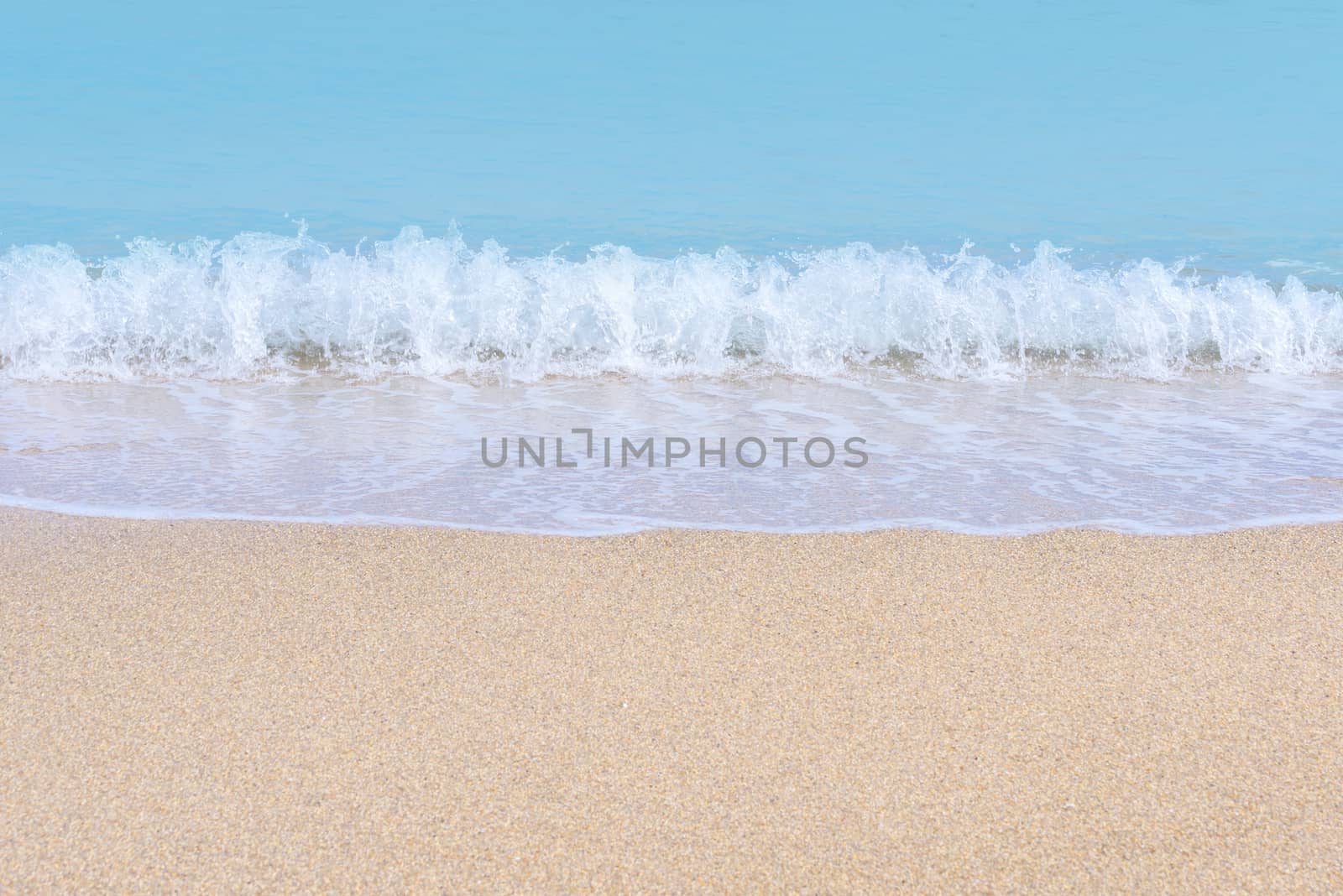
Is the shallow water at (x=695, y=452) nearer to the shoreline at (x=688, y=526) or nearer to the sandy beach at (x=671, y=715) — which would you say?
the shoreline at (x=688, y=526)

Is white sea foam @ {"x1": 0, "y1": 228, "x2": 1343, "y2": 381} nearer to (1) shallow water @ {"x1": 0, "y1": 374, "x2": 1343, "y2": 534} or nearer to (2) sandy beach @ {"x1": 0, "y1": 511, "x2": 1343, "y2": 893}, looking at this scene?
(1) shallow water @ {"x1": 0, "y1": 374, "x2": 1343, "y2": 534}

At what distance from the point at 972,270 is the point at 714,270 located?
201 cm

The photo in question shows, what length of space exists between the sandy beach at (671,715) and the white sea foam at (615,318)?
3.91 metres

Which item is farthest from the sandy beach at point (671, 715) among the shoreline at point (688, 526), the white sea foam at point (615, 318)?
the white sea foam at point (615, 318)

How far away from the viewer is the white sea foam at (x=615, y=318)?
723 centimetres

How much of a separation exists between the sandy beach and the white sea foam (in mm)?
3910

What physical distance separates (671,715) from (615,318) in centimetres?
551

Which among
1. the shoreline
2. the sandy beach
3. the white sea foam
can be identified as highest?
the white sea foam

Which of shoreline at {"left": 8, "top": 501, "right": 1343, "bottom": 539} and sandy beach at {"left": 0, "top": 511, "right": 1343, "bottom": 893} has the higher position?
shoreline at {"left": 8, "top": 501, "right": 1343, "bottom": 539}

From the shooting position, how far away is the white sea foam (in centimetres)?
723

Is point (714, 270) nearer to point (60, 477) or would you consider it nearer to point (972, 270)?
point (972, 270)

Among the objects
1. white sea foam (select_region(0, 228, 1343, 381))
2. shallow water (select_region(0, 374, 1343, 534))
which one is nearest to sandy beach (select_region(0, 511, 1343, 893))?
shallow water (select_region(0, 374, 1343, 534))

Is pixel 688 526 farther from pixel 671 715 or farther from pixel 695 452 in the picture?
pixel 671 715

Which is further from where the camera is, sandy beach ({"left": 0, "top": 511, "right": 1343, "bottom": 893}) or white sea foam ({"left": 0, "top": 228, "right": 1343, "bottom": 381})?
white sea foam ({"left": 0, "top": 228, "right": 1343, "bottom": 381})
